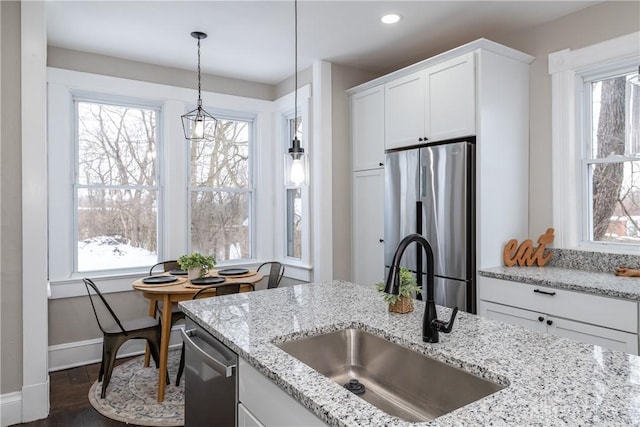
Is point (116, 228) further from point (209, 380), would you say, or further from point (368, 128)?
point (209, 380)

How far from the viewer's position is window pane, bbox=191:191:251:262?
14.3 ft

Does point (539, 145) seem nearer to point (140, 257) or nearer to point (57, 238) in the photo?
point (140, 257)

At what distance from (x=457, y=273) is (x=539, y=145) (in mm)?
1214

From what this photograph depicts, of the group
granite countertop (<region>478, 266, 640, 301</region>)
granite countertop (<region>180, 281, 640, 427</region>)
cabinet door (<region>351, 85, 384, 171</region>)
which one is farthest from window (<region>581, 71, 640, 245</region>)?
granite countertop (<region>180, 281, 640, 427</region>)

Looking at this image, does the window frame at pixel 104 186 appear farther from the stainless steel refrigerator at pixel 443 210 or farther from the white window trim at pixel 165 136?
the stainless steel refrigerator at pixel 443 210

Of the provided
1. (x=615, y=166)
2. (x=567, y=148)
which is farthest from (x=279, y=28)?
(x=615, y=166)

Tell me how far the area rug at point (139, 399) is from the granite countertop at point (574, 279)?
7.75 ft

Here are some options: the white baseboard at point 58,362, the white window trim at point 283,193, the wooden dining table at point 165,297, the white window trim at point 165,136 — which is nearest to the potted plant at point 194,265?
the wooden dining table at point 165,297

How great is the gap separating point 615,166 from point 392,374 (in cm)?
249

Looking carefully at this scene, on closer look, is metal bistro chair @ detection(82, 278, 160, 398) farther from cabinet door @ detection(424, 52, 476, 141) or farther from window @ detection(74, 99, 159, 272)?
cabinet door @ detection(424, 52, 476, 141)

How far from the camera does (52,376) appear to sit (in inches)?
133

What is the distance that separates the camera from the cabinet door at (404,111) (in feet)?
10.9

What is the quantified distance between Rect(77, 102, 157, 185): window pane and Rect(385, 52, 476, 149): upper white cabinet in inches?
94.5

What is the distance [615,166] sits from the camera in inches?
113
